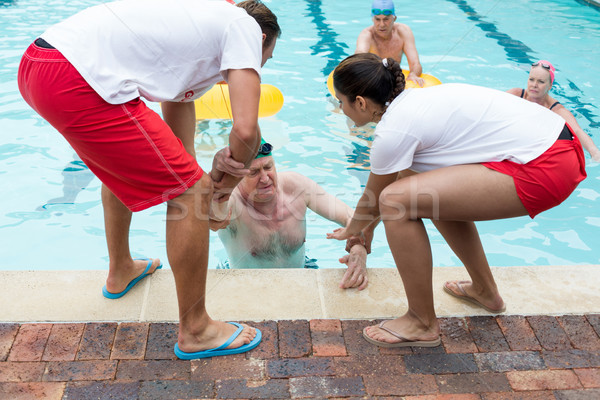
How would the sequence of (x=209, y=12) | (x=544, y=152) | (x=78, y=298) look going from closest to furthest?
(x=209, y=12)
(x=544, y=152)
(x=78, y=298)

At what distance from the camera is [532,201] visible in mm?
2352

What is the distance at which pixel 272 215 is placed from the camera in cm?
386

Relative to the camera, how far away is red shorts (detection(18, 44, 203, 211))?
2.06 meters

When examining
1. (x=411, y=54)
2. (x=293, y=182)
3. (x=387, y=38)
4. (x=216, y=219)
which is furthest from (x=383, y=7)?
(x=216, y=219)

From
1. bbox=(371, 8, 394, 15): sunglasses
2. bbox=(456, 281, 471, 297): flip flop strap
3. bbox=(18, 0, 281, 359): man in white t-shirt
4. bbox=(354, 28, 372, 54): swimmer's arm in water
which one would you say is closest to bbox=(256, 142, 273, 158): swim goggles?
bbox=(18, 0, 281, 359): man in white t-shirt

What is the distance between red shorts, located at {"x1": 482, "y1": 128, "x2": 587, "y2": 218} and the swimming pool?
2.71 m

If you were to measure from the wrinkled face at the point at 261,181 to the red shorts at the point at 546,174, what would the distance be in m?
1.54

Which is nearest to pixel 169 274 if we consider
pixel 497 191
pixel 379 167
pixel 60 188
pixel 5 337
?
pixel 5 337

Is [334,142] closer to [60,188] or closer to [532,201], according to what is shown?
[60,188]

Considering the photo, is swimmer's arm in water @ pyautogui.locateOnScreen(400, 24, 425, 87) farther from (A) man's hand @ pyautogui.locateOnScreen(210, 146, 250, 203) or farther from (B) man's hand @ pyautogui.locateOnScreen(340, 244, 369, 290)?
(A) man's hand @ pyautogui.locateOnScreen(210, 146, 250, 203)

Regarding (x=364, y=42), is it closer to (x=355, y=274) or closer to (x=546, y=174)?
(x=355, y=274)

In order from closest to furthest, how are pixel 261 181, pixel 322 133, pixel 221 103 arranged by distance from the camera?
pixel 261 181, pixel 221 103, pixel 322 133

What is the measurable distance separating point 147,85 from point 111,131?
0.74ft

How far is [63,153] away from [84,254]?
1652 mm
